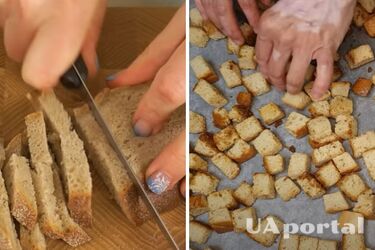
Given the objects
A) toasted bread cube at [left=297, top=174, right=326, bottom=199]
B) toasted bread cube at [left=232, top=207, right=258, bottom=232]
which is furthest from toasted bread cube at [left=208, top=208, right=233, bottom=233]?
toasted bread cube at [left=297, top=174, right=326, bottom=199]

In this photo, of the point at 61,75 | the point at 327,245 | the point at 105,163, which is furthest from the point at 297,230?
the point at 61,75

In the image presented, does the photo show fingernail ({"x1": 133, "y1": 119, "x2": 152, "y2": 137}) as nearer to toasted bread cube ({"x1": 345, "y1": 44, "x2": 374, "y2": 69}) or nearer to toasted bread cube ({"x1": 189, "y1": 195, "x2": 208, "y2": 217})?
toasted bread cube ({"x1": 189, "y1": 195, "x2": 208, "y2": 217})

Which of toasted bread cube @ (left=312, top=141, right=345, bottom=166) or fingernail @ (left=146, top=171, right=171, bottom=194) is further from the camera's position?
Answer: toasted bread cube @ (left=312, top=141, right=345, bottom=166)

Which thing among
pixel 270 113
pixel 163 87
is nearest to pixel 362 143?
pixel 270 113

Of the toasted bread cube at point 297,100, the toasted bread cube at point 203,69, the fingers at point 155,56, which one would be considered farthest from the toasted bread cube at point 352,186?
the fingers at point 155,56

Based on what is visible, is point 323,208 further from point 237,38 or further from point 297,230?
point 237,38

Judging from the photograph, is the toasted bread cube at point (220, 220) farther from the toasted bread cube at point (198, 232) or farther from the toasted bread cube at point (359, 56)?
the toasted bread cube at point (359, 56)

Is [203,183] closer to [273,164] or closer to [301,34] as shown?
[273,164]
